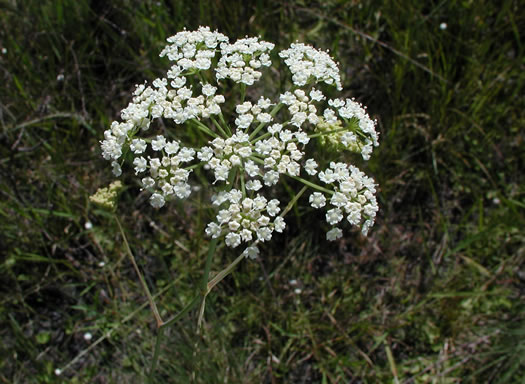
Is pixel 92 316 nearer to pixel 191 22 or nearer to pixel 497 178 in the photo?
pixel 191 22

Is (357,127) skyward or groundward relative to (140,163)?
skyward

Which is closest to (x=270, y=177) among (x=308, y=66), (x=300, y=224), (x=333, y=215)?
(x=333, y=215)

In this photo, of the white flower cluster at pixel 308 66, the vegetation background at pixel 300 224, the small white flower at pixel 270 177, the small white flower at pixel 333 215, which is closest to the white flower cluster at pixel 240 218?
the small white flower at pixel 270 177

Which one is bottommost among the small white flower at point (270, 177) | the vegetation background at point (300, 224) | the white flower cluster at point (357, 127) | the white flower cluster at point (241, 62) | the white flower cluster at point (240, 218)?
→ the vegetation background at point (300, 224)

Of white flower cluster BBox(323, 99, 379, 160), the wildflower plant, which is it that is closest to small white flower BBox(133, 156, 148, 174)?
the wildflower plant

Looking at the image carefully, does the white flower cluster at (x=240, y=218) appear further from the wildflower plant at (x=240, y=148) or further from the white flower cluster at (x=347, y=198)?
the white flower cluster at (x=347, y=198)

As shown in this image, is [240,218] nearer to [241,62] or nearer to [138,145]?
[138,145]

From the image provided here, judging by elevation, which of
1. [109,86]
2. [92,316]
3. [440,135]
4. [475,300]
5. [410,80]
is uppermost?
[410,80]

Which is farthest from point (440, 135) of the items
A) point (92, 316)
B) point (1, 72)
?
point (1, 72)
